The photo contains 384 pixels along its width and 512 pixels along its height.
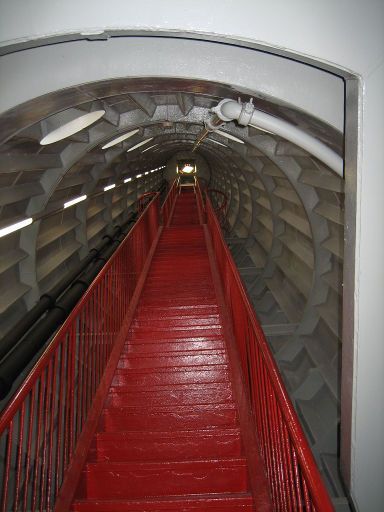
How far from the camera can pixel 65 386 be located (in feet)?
14.6

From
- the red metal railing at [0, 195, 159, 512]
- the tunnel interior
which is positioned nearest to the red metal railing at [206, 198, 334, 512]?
the red metal railing at [0, 195, 159, 512]

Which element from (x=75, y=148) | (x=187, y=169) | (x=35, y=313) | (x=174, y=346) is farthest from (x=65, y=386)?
(x=187, y=169)

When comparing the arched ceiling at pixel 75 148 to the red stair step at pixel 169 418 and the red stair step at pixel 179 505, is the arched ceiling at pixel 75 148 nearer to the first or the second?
the red stair step at pixel 169 418

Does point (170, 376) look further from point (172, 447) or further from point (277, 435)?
point (277, 435)

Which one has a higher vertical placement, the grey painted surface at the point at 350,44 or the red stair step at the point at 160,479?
the grey painted surface at the point at 350,44

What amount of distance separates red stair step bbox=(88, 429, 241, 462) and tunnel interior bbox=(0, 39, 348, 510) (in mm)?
2958

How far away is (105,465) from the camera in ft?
13.0

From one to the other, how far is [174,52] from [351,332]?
316 centimetres

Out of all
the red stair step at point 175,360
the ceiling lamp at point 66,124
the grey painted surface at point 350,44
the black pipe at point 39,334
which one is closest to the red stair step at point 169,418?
the red stair step at point 175,360

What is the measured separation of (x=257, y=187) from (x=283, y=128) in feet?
28.3

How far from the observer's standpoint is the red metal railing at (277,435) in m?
2.28

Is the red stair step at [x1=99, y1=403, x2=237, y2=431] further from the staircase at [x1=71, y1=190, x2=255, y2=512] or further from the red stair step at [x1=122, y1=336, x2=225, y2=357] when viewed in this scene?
the red stair step at [x1=122, y1=336, x2=225, y2=357]

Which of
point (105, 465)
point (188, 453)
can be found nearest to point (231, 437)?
point (188, 453)

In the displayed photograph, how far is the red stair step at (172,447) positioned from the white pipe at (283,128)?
2.85m
